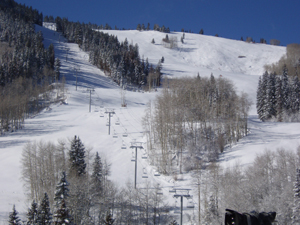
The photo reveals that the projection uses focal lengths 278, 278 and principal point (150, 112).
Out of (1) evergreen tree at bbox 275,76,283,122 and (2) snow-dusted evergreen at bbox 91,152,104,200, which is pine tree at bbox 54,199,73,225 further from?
(1) evergreen tree at bbox 275,76,283,122

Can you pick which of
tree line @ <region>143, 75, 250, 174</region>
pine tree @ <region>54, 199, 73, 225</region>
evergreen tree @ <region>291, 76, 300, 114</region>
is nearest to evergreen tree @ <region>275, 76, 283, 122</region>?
evergreen tree @ <region>291, 76, 300, 114</region>

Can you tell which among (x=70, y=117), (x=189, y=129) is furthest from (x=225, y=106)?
(x=70, y=117)

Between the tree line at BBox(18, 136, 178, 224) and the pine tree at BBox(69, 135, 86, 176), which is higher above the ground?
the pine tree at BBox(69, 135, 86, 176)

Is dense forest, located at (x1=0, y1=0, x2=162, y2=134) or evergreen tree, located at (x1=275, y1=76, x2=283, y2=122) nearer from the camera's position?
evergreen tree, located at (x1=275, y1=76, x2=283, y2=122)

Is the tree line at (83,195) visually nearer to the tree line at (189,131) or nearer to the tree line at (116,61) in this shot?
the tree line at (189,131)

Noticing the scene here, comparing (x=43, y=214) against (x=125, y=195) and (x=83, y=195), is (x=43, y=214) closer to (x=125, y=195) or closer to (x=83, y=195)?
(x=83, y=195)

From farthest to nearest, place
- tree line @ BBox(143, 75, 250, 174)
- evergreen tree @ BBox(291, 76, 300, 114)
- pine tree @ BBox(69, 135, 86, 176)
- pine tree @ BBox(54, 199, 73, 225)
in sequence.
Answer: evergreen tree @ BBox(291, 76, 300, 114)
tree line @ BBox(143, 75, 250, 174)
pine tree @ BBox(69, 135, 86, 176)
pine tree @ BBox(54, 199, 73, 225)

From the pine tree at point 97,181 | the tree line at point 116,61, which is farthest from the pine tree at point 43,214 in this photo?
the tree line at point 116,61

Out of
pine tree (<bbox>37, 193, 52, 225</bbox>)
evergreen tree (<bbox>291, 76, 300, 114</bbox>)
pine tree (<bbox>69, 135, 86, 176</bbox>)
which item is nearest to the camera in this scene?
pine tree (<bbox>37, 193, 52, 225</bbox>)

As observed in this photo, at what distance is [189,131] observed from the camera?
56625mm

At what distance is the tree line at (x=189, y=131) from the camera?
48.8 meters

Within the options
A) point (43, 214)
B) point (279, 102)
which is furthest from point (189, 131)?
point (43, 214)

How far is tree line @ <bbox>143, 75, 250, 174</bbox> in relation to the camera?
48.8 m

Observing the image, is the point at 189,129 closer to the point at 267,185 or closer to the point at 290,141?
the point at 290,141
